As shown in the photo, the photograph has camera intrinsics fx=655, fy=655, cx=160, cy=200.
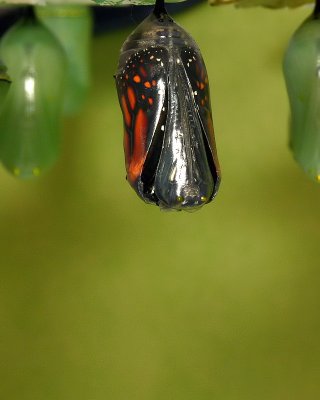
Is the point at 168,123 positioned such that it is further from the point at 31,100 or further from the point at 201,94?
the point at 31,100

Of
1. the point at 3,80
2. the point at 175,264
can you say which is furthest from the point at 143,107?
the point at 175,264

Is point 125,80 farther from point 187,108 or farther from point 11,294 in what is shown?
point 11,294

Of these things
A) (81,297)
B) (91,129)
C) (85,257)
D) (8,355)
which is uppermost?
(91,129)

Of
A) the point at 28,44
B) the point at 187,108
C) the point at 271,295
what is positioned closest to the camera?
the point at 187,108

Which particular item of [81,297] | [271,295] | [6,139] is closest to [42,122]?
[6,139]

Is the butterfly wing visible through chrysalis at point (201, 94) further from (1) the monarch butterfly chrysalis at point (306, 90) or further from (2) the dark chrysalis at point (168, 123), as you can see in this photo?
(1) the monarch butterfly chrysalis at point (306, 90)

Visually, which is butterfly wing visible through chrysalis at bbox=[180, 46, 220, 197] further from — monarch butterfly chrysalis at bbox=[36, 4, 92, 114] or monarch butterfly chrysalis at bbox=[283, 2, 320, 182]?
monarch butterfly chrysalis at bbox=[36, 4, 92, 114]
